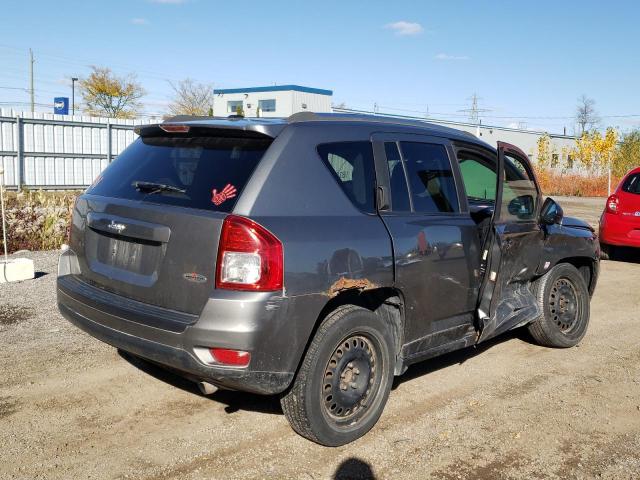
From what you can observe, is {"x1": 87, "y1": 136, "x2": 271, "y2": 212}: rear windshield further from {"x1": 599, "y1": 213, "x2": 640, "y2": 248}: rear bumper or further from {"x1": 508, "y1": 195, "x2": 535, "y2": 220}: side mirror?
{"x1": 599, "y1": 213, "x2": 640, "y2": 248}: rear bumper

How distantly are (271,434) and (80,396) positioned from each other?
4.69 ft

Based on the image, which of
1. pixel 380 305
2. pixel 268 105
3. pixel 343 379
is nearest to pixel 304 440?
pixel 343 379

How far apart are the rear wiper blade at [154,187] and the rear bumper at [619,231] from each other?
9119 millimetres

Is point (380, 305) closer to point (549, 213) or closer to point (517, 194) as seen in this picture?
point (517, 194)

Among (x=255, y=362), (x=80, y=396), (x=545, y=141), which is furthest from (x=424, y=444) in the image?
Answer: (x=545, y=141)

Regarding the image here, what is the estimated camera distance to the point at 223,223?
11.3 ft

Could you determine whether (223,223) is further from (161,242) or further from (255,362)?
(255,362)

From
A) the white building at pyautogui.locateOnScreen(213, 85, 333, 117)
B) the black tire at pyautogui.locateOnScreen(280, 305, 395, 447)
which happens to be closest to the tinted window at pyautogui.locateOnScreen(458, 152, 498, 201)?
the black tire at pyautogui.locateOnScreen(280, 305, 395, 447)

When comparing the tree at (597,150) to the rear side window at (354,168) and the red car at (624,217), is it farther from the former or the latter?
the rear side window at (354,168)

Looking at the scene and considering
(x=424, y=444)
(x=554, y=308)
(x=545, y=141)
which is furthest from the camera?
(x=545, y=141)

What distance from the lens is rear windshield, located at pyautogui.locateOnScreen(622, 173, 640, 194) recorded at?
11.0m

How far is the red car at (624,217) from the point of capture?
1076cm

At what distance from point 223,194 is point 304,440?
1.57 m

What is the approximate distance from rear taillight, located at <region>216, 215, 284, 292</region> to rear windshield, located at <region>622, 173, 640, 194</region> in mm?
9344
